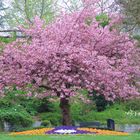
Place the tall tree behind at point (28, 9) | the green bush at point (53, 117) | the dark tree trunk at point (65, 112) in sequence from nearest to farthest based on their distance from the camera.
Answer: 1. the dark tree trunk at point (65, 112)
2. the green bush at point (53, 117)
3. the tall tree behind at point (28, 9)

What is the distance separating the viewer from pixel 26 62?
53.5 feet

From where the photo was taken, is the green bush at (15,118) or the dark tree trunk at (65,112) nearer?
the dark tree trunk at (65,112)

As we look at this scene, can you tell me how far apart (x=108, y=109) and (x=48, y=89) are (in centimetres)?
706

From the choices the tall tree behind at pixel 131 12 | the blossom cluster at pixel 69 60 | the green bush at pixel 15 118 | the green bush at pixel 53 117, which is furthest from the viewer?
the green bush at pixel 53 117

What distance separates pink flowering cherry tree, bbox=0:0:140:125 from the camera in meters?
16.2

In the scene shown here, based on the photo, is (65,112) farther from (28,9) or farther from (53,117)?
(28,9)

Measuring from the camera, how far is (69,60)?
1617 cm

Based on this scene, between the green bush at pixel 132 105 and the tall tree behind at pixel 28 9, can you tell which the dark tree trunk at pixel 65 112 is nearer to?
the green bush at pixel 132 105

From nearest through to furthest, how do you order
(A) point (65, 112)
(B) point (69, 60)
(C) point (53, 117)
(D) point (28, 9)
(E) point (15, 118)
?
(B) point (69, 60) < (A) point (65, 112) < (E) point (15, 118) < (C) point (53, 117) < (D) point (28, 9)

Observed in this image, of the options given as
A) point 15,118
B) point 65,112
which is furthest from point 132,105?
point 65,112

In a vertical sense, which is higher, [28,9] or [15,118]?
[28,9]

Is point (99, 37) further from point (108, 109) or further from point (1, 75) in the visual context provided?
point (108, 109)

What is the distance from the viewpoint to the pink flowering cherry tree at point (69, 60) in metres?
16.2

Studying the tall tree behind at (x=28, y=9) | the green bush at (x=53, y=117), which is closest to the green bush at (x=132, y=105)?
the green bush at (x=53, y=117)
